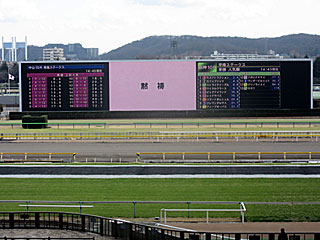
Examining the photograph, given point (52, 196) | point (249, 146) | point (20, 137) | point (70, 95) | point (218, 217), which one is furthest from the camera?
point (70, 95)

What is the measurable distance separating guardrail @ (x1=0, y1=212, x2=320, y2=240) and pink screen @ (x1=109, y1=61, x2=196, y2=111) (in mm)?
25780

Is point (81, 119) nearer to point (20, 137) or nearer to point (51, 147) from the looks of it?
point (20, 137)

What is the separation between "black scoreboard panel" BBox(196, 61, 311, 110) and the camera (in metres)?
38.7

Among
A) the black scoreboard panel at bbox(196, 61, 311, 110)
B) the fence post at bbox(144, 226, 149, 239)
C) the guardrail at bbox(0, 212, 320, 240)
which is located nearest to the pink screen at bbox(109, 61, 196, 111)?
the black scoreboard panel at bbox(196, 61, 311, 110)

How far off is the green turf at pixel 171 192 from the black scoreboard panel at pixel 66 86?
787 inches

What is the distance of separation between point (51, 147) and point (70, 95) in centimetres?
1107

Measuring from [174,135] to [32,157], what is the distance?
10.4 metres

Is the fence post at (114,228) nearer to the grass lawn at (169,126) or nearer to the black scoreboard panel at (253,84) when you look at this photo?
the grass lawn at (169,126)

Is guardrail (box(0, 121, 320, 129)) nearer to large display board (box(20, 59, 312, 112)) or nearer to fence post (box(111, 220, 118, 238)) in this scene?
large display board (box(20, 59, 312, 112))

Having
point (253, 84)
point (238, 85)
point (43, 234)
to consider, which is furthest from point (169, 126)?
point (43, 234)

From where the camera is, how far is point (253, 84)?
38.7 meters

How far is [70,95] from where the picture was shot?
39.1 metres

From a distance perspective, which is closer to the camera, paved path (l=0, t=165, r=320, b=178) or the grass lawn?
paved path (l=0, t=165, r=320, b=178)

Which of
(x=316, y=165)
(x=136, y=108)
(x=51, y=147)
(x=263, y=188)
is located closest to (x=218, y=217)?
(x=263, y=188)
